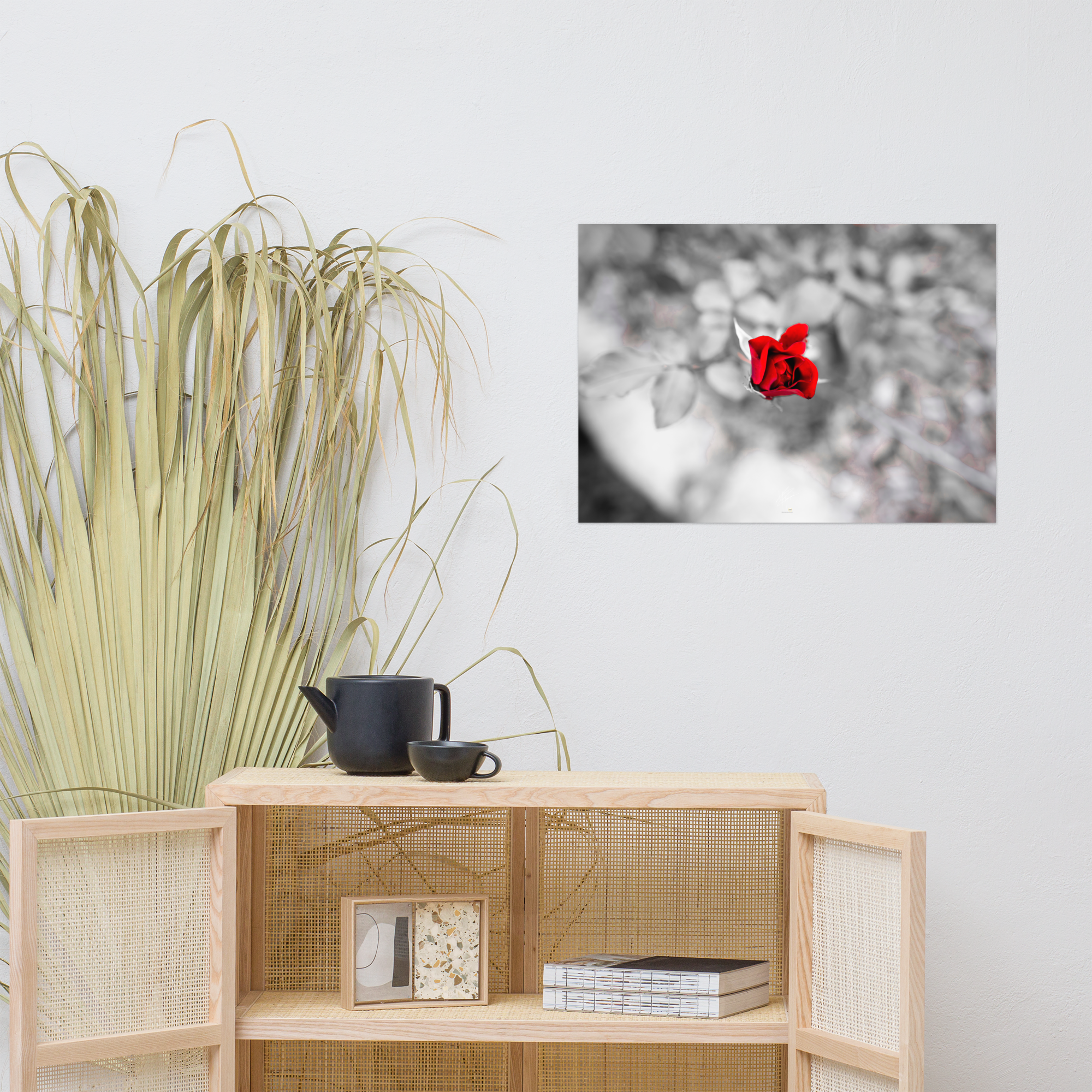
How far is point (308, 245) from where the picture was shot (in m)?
1.83

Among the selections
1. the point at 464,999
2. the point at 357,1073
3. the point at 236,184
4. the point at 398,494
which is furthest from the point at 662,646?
the point at 236,184

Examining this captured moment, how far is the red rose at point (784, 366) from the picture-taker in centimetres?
183

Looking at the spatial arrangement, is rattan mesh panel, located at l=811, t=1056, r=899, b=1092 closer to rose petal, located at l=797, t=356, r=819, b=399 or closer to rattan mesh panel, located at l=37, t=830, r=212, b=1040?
rattan mesh panel, located at l=37, t=830, r=212, b=1040

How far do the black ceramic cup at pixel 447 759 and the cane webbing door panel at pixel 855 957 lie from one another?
427 millimetres

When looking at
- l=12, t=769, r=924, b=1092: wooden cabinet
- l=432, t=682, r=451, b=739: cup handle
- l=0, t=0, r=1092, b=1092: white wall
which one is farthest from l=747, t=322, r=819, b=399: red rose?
l=432, t=682, r=451, b=739: cup handle

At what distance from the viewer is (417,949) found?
1.43 m

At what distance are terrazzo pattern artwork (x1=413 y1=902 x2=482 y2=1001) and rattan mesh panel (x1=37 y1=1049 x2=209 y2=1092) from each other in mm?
293

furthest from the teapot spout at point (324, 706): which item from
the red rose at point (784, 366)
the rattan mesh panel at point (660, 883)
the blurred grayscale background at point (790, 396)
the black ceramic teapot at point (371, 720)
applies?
the red rose at point (784, 366)

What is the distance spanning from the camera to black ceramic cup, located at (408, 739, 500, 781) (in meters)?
1.36

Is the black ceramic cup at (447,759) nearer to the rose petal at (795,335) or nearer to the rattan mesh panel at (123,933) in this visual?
the rattan mesh panel at (123,933)

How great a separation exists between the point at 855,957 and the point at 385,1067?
2.42 ft

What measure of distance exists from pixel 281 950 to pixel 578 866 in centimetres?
45

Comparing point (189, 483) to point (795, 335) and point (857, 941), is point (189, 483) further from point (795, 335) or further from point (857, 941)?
point (857, 941)

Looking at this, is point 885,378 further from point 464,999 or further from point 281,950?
point 281,950
